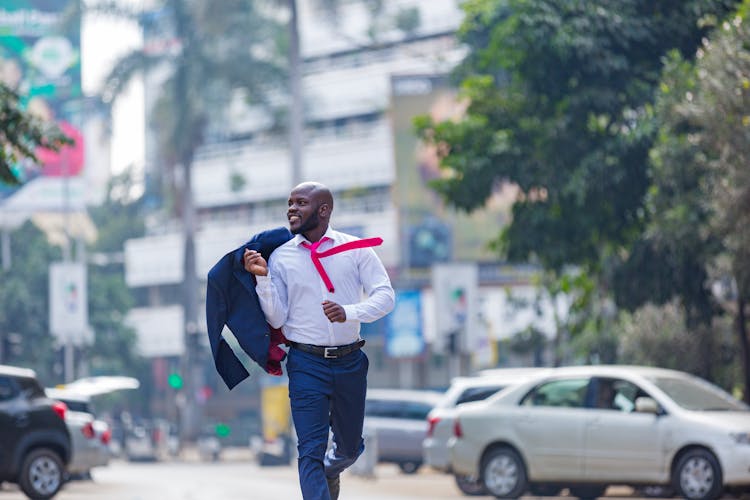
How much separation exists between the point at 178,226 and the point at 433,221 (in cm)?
2350

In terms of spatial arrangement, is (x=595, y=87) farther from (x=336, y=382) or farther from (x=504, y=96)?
(x=336, y=382)

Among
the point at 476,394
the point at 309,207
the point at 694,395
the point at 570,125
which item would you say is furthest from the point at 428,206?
the point at 309,207

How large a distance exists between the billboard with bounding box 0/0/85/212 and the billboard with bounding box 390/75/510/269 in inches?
733

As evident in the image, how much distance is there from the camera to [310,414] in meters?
8.64

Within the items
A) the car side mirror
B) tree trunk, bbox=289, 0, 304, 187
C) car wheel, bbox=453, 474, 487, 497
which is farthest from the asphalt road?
tree trunk, bbox=289, 0, 304, 187

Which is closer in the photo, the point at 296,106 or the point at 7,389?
the point at 7,389

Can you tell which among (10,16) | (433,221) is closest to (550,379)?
(433,221)

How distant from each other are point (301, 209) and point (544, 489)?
1176 cm

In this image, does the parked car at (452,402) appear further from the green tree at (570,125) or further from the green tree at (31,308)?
the green tree at (31,308)

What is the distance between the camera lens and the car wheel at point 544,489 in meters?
19.3

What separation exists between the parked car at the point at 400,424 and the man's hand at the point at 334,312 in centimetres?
2515

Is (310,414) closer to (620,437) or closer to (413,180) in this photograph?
(620,437)

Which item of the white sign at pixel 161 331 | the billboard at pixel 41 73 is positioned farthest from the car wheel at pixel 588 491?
the white sign at pixel 161 331

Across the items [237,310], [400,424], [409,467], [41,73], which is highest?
[41,73]
